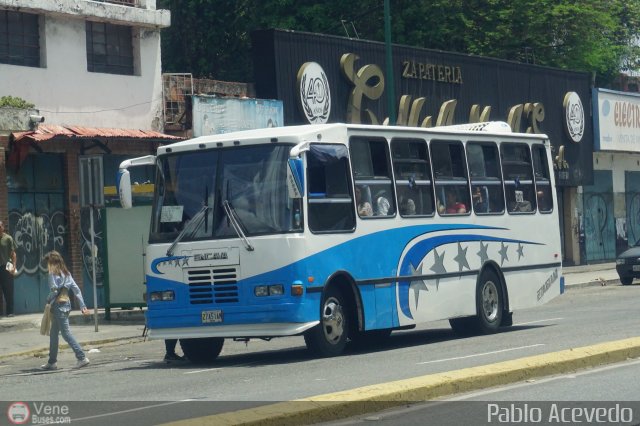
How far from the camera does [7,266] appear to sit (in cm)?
2502

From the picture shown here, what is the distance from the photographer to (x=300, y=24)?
46469 mm

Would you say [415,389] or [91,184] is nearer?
[415,389]

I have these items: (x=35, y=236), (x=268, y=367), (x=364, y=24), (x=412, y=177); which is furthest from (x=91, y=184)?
(x=364, y=24)

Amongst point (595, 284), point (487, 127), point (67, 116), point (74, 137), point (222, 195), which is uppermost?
point (67, 116)

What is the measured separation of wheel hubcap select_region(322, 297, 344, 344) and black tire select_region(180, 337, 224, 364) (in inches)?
76.4

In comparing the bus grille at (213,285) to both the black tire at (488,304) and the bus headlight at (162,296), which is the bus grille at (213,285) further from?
the black tire at (488,304)

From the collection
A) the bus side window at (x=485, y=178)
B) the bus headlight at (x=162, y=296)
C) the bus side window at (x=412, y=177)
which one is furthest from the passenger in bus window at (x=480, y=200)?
the bus headlight at (x=162, y=296)

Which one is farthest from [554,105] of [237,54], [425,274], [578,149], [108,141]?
[425,274]

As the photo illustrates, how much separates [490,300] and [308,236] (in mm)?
4907

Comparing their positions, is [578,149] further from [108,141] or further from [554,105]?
[108,141]

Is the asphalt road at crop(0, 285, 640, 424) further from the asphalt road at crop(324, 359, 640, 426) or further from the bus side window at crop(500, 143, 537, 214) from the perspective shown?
the bus side window at crop(500, 143, 537, 214)

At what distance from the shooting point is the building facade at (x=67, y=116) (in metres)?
26.6

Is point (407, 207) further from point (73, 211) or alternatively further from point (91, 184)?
point (73, 211)

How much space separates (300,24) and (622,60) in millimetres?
18722
